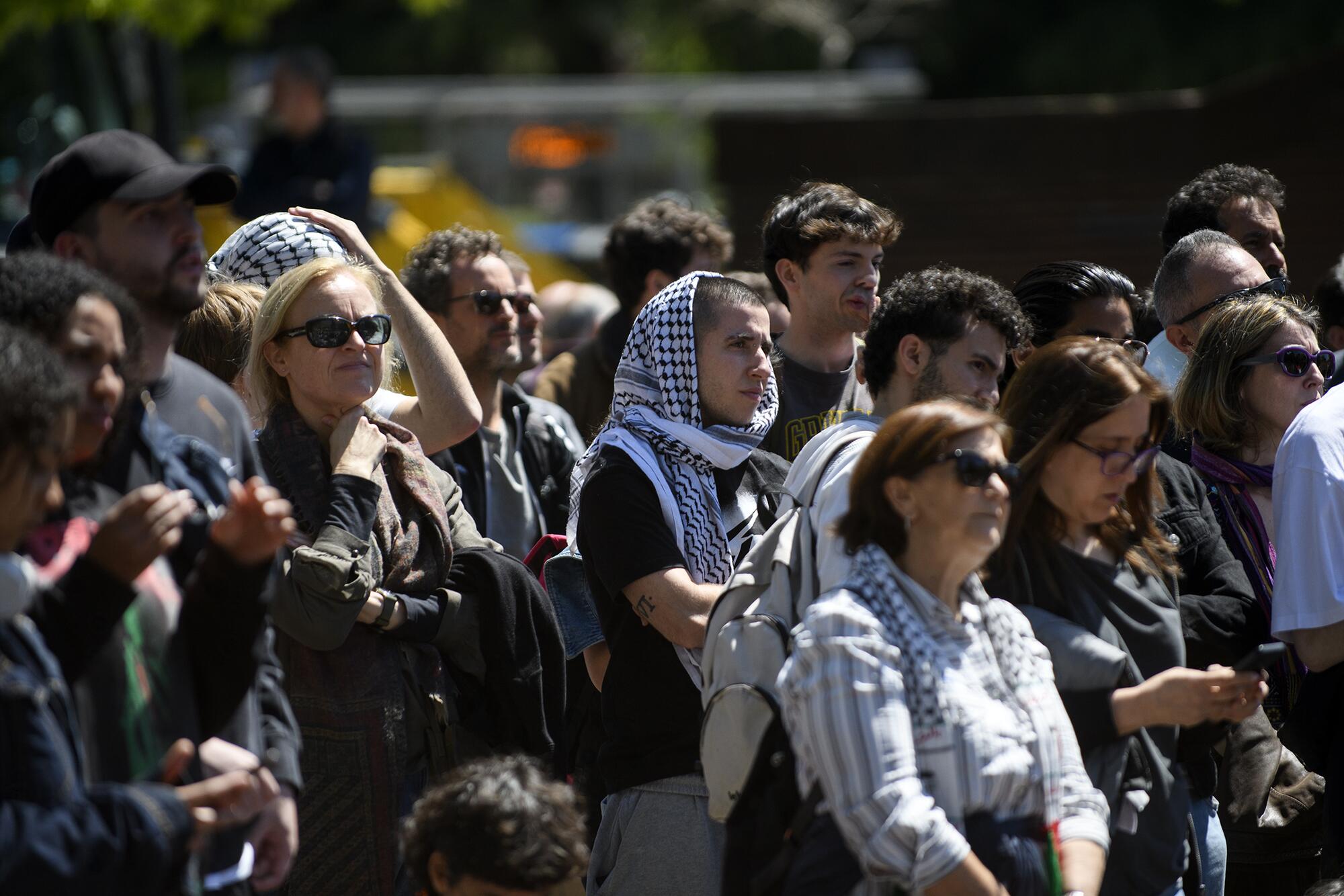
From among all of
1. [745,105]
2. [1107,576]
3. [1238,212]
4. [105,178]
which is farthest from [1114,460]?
[745,105]

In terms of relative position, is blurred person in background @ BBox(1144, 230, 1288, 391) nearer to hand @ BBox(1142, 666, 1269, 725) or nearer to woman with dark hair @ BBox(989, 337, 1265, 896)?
woman with dark hair @ BBox(989, 337, 1265, 896)

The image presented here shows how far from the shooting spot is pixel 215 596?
258cm

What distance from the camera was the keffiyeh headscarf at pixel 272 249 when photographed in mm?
4234

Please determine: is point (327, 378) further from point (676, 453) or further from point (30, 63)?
point (30, 63)

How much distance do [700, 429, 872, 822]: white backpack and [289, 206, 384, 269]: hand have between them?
60.5 inches

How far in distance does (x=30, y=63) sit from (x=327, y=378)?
19246 mm

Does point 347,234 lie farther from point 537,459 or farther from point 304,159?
point 304,159

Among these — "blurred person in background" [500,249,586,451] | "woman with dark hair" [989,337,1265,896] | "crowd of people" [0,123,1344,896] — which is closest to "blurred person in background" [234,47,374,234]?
"blurred person in background" [500,249,586,451]

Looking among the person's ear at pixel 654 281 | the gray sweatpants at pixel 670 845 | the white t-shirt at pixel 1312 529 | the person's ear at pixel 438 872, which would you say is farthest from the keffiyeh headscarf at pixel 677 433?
the person's ear at pixel 654 281

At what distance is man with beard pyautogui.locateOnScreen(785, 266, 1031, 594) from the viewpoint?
353 centimetres

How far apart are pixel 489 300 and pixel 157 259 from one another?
8.43 feet

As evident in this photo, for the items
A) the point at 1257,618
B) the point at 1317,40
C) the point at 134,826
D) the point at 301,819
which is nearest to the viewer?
the point at 134,826

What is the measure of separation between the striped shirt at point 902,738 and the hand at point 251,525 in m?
0.95

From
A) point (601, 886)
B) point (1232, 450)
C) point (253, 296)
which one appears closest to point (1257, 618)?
point (1232, 450)
